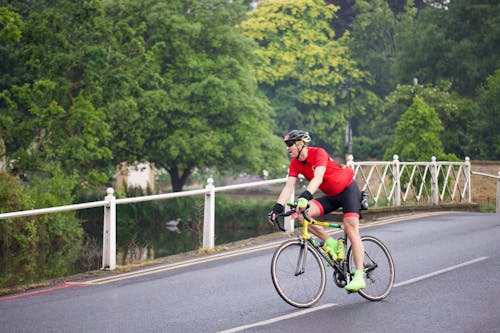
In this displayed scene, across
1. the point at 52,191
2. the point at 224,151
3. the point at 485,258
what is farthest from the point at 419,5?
the point at 485,258

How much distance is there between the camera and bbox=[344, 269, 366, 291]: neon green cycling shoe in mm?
9922

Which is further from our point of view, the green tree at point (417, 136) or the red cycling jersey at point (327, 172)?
the green tree at point (417, 136)

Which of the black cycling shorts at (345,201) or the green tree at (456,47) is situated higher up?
the green tree at (456,47)

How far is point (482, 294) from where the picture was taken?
35.3ft

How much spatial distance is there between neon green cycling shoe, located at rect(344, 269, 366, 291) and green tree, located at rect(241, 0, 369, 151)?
5651cm

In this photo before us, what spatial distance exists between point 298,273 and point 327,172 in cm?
113

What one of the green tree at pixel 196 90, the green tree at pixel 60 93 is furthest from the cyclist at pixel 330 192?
the green tree at pixel 196 90

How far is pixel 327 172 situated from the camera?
394 inches

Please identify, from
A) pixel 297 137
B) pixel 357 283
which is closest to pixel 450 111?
pixel 357 283

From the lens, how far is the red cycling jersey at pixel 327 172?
9883mm

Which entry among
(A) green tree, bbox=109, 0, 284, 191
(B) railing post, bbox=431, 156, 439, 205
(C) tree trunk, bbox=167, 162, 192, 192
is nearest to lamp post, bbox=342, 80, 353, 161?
(C) tree trunk, bbox=167, 162, 192, 192

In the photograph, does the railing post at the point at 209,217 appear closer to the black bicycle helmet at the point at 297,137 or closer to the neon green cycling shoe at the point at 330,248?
the neon green cycling shoe at the point at 330,248

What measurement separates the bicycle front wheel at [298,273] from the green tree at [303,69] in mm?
56581

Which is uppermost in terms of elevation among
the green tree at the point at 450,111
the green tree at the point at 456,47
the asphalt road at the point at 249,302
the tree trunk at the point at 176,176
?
the green tree at the point at 456,47
